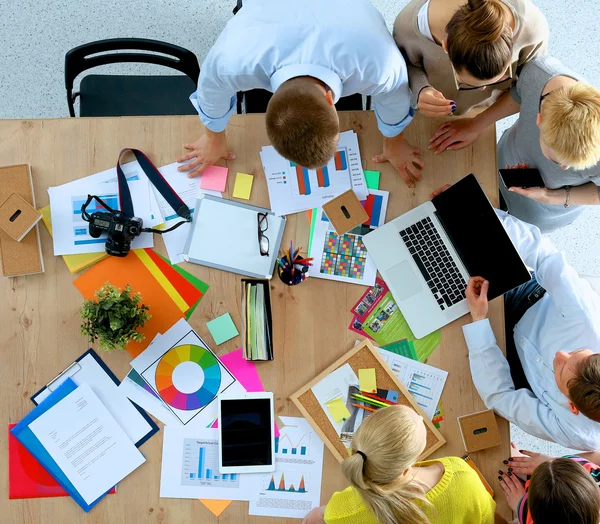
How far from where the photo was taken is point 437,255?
168cm

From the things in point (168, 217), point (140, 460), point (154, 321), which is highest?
point (168, 217)

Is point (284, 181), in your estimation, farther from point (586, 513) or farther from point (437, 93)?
point (586, 513)

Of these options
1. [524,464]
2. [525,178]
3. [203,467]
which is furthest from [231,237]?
[524,464]

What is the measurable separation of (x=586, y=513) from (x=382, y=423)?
50 centimetres

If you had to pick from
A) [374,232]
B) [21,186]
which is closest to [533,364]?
[374,232]

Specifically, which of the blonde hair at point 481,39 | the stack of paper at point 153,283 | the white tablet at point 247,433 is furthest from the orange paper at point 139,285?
the blonde hair at point 481,39

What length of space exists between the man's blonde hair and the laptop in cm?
48

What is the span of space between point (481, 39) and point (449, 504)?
1.14m

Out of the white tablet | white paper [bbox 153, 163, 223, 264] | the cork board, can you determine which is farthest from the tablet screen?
white paper [bbox 153, 163, 223, 264]

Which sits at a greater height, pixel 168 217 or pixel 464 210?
pixel 464 210

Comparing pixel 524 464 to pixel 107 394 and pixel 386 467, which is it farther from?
pixel 107 394

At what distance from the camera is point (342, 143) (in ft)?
5.69

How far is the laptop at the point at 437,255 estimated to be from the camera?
163cm

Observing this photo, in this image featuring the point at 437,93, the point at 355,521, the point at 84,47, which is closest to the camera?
the point at 355,521
